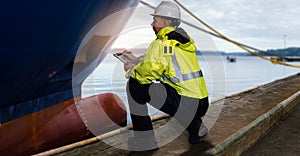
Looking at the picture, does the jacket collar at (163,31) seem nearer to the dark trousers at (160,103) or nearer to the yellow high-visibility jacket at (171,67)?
the yellow high-visibility jacket at (171,67)

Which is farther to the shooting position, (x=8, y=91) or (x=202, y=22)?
(x=202, y=22)

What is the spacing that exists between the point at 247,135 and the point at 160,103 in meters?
1.16

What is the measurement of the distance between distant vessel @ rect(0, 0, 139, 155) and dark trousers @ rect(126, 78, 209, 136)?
820 mm

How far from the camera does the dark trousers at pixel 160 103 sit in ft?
8.25

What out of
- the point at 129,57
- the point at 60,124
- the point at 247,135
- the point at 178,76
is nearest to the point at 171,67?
the point at 178,76

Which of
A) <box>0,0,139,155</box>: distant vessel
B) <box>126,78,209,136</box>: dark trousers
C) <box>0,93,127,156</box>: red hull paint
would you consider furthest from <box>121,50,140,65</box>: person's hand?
<box>0,93,127,156</box>: red hull paint

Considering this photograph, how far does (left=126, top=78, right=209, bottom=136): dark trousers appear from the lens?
2514 millimetres

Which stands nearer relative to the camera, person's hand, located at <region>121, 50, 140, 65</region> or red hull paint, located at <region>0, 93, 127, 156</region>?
person's hand, located at <region>121, 50, 140, 65</region>

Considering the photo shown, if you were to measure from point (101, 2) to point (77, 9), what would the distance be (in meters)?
0.32

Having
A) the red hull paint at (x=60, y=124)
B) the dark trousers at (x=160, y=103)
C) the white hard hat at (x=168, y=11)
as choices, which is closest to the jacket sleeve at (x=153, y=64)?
the dark trousers at (x=160, y=103)

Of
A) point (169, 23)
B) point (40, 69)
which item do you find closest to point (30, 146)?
point (40, 69)

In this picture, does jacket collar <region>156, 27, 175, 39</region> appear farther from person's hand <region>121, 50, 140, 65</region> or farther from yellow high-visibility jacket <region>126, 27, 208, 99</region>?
person's hand <region>121, 50, 140, 65</region>

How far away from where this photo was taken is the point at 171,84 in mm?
2504

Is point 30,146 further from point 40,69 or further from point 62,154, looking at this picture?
point 40,69
